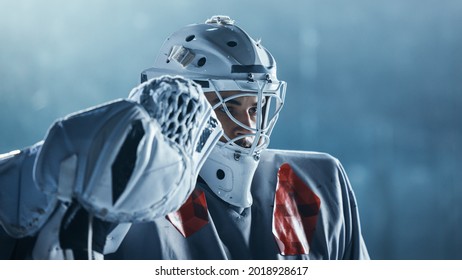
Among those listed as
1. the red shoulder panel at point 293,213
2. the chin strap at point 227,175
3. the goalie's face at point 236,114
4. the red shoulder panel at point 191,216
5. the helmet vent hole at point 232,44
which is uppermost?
the helmet vent hole at point 232,44

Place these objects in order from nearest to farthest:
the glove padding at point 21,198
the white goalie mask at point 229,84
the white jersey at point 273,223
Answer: the glove padding at point 21,198 → the white jersey at point 273,223 → the white goalie mask at point 229,84

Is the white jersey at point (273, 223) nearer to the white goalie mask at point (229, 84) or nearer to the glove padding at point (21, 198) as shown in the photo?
the white goalie mask at point (229, 84)

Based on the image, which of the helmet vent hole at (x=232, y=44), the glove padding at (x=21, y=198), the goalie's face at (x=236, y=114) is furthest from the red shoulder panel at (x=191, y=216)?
the glove padding at (x=21, y=198)

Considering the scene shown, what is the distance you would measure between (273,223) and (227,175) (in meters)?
0.22

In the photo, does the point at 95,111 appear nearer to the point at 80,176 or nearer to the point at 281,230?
the point at 80,176

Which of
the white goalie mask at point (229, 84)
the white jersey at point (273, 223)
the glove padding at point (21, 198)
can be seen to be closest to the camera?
the glove padding at point (21, 198)

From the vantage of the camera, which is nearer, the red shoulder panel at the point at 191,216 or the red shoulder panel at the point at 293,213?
the red shoulder panel at the point at 191,216

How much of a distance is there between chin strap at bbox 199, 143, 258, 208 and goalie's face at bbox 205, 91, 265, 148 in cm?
5

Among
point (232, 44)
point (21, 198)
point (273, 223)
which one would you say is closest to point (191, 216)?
point (273, 223)

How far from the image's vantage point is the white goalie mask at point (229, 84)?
94.3 inches

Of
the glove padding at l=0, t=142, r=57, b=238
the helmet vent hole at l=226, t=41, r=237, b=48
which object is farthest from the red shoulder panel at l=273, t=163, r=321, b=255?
the glove padding at l=0, t=142, r=57, b=238
